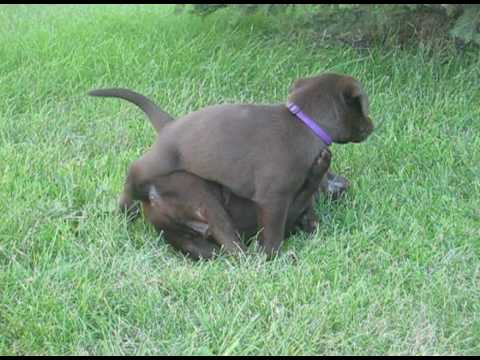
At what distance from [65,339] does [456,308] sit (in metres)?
1.57

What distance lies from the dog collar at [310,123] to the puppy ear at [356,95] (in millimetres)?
209

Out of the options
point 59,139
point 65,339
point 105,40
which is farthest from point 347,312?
point 105,40

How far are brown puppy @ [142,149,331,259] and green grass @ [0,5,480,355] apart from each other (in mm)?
116

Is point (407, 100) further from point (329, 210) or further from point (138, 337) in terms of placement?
point (138, 337)

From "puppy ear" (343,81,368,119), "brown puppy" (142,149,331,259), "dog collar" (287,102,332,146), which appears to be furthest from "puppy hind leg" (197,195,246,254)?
"puppy ear" (343,81,368,119)

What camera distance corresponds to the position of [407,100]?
216 inches

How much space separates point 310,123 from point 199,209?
67 centimetres

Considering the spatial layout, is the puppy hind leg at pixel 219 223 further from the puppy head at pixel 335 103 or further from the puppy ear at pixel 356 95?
the puppy ear at pixel 356 95

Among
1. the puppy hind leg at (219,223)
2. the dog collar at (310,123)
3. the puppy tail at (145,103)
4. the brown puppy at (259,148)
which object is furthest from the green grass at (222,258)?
the dog collar at (310,123)

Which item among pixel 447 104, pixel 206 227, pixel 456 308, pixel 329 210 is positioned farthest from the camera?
pixel 447 104

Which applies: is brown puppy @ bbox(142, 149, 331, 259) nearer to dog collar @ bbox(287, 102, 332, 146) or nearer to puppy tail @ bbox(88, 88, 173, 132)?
dog collar @ bbox(287, 102, 332, 146)

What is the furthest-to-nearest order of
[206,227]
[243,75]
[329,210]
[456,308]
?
[243,75]
[329,210]
[206,227]
[456,308]

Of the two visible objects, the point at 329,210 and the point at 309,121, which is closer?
the point at 309,121

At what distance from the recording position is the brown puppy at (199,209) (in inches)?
149
